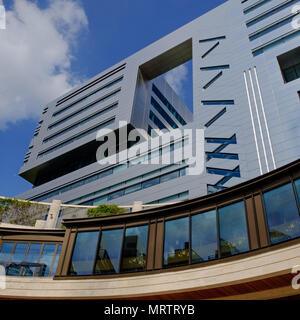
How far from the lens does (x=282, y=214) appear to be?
10.9 m

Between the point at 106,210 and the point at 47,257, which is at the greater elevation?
the point at 106,210

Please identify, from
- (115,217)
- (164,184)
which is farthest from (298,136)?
(115,217)

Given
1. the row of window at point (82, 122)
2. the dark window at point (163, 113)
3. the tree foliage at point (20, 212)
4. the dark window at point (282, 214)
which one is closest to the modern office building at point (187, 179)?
the dark window at point (282, 214)

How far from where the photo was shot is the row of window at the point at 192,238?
10.9 metres

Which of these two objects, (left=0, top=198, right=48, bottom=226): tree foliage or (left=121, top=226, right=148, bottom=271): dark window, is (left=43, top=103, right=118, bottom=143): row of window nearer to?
(left=0, top=198, right=48, bottom=226): tree foliage

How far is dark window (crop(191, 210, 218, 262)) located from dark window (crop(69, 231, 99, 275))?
4743 mm

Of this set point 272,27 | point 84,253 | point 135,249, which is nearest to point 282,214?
point 135,249

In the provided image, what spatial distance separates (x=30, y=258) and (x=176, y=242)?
24.5 ft

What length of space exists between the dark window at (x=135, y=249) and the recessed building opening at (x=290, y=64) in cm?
3268

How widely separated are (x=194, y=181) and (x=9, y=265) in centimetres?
2601

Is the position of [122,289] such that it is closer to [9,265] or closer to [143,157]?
[9,265]

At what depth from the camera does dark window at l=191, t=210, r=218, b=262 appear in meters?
12.1

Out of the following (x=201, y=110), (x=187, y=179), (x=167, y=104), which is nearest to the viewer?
(x=187, y=179)

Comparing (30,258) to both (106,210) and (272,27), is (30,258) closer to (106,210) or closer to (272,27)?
(106,210)
